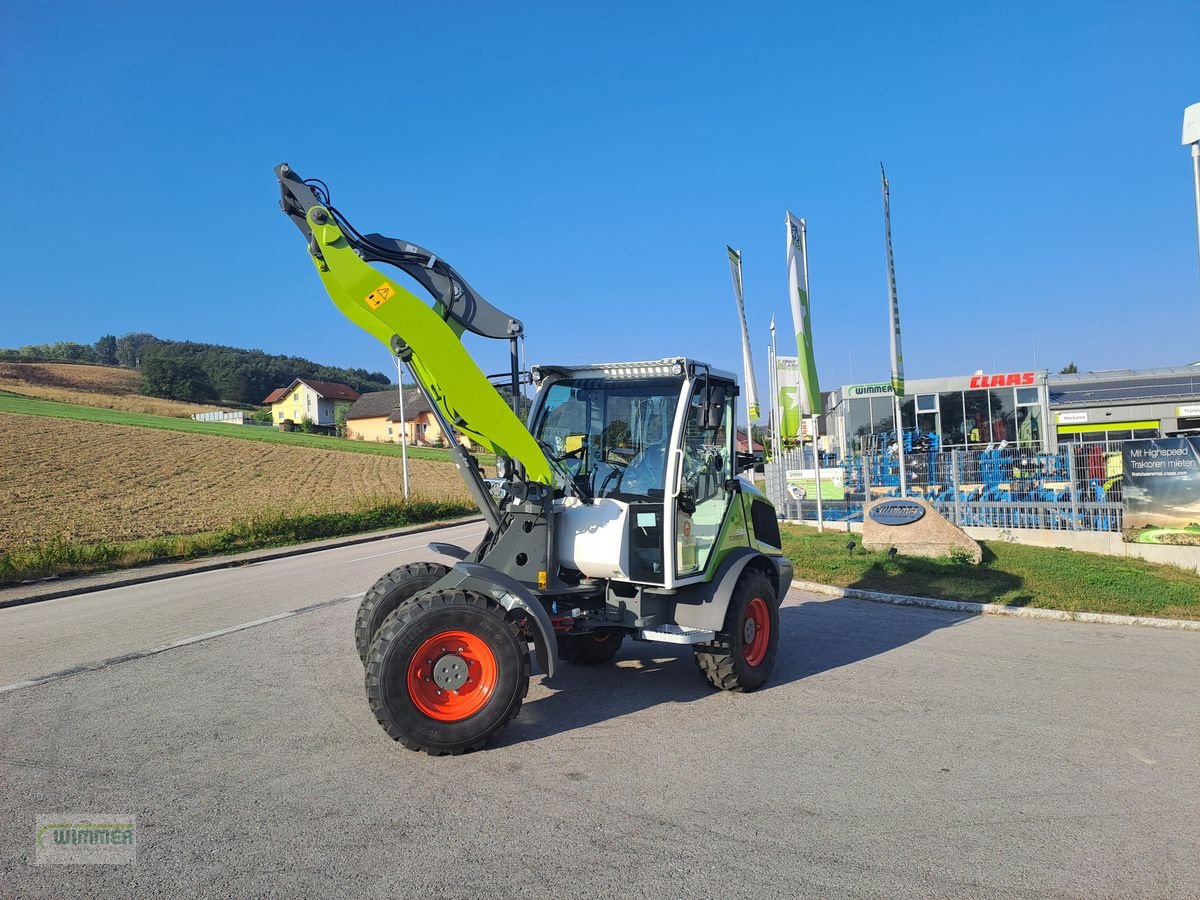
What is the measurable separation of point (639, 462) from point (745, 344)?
1332cm

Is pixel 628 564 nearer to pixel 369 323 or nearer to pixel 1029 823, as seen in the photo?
pixel 369 323

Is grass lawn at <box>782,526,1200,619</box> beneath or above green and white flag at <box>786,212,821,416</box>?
beneath

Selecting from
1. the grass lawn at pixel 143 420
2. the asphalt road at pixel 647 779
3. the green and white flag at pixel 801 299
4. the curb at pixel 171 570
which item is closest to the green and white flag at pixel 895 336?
the green and white flag at pixel 801 299

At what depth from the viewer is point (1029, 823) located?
3902 millimetres

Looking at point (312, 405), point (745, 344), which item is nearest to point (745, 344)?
point (745, 344)

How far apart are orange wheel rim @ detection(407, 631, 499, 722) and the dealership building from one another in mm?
19423

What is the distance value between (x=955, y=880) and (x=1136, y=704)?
11.2 feet

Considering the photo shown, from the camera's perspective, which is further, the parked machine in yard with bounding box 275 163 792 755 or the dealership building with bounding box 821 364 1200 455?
the dealership building with bounding box 821 364 1200 455

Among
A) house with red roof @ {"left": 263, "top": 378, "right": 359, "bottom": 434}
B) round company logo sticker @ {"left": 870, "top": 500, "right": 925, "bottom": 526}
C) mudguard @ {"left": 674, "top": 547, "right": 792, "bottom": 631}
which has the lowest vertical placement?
mudguard @ {"left": 674, "top": 547, "right": 792, "bottom": 631}

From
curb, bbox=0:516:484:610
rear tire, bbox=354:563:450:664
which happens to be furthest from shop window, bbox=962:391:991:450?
rear tire, bbox=354:563:450:664

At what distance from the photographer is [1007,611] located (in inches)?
370

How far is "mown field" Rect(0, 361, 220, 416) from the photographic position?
224 feet

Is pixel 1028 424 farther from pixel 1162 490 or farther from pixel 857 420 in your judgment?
pixel 1162 490

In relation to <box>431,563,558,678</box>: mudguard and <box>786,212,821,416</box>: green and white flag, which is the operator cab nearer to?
<box>431,563,558,678</box>: mudguard
